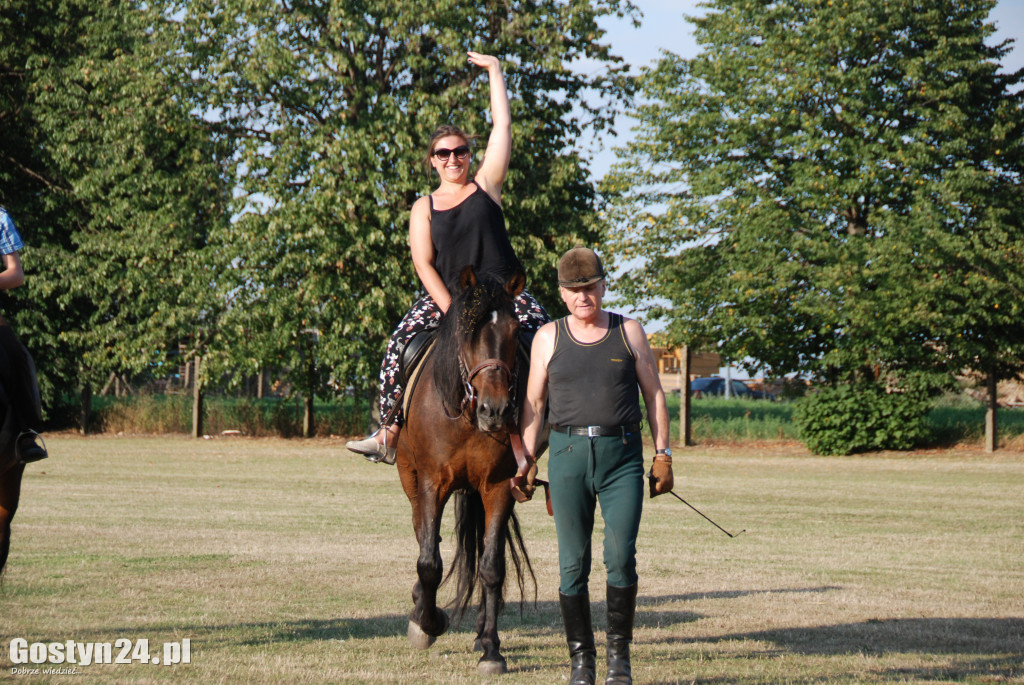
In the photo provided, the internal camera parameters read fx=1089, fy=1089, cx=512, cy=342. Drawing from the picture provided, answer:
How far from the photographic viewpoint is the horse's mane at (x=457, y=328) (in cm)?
613

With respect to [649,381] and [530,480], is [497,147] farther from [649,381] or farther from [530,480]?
[530,480]

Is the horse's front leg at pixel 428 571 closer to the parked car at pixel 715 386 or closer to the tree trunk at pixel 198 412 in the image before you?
the tree trunk at pixel 198 412

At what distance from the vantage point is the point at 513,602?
905cm

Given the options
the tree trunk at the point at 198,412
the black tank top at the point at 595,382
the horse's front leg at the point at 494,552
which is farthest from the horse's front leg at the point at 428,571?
the tree trunk at the point at 198,412

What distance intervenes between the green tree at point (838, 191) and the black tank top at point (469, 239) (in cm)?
2371

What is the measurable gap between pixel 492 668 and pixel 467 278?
225 cm

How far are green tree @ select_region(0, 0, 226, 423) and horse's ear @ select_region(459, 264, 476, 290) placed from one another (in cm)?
2454

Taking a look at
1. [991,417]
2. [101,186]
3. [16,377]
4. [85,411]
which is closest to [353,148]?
[101,186]

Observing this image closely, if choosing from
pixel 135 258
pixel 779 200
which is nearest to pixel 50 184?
pixel 135 258

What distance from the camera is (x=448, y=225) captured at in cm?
701

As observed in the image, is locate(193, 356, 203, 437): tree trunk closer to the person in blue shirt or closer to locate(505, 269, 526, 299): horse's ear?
the person in blue shirt

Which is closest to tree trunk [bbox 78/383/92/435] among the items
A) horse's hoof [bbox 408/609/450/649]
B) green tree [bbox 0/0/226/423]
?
green tree [bbox 0/0/226/423]

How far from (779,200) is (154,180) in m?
18.5

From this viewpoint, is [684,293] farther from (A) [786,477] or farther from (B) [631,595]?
(B) [631,595]
